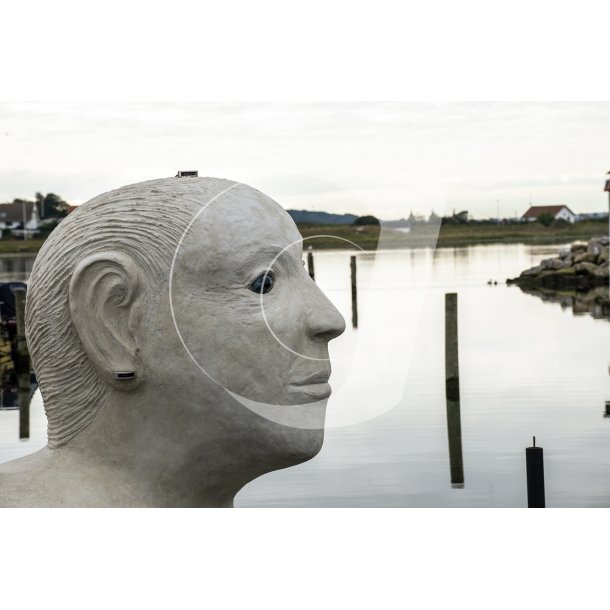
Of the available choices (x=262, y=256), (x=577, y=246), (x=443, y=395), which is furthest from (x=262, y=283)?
(x=577, y=246)

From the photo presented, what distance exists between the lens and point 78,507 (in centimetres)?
461

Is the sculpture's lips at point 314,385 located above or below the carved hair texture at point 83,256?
below

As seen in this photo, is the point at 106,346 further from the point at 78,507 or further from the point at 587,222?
the point at 587,222

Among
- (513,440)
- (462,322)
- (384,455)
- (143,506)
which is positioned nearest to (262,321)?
(143,506)

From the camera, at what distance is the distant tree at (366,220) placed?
5418 mm

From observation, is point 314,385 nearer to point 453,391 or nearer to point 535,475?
point 535,475

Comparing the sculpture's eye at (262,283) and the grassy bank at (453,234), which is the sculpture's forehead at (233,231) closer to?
the sculpture's eye at (262,283)

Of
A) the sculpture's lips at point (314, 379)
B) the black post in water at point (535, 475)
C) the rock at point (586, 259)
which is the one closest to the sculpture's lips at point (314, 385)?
the sculpture's lips at point (314, 379)

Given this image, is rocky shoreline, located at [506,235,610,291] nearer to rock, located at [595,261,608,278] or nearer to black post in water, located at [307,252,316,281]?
rock, located at [595,261,608,278]

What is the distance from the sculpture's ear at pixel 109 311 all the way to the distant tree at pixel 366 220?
1268 millimetres

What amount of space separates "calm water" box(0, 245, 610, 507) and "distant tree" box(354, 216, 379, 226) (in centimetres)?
16

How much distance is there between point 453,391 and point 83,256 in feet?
23.3

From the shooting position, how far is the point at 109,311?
4.60 metres

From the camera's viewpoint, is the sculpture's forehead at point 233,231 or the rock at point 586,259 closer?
the sculpture's forehead at point 233,231
